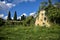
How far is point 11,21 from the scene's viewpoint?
865cm

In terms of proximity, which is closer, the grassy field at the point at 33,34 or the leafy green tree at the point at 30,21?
the grassy field at the point at 33,34

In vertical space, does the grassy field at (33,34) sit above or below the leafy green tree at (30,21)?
below

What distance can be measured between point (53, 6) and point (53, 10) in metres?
0.23

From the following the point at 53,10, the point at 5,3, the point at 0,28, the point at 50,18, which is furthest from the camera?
the point at 53,10

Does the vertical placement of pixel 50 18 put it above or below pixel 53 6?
below

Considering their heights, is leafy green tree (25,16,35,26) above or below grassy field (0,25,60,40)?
above

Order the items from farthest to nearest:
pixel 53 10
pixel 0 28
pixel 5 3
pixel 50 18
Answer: pixel 53 10, pixel 50 18, pixel 0 28, pixel 5 3

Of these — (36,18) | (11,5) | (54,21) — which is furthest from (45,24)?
(11,5)

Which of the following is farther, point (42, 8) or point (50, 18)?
point (42, 8)

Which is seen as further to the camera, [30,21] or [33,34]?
[30,21]

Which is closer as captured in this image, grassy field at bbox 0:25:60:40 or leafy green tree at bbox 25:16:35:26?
grassy field at bbox 0:25:60:40

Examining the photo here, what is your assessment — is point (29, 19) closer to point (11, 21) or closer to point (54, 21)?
point (11, 21)

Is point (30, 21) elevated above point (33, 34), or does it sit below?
above

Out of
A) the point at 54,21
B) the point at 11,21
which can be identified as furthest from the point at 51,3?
the point at 11,21
